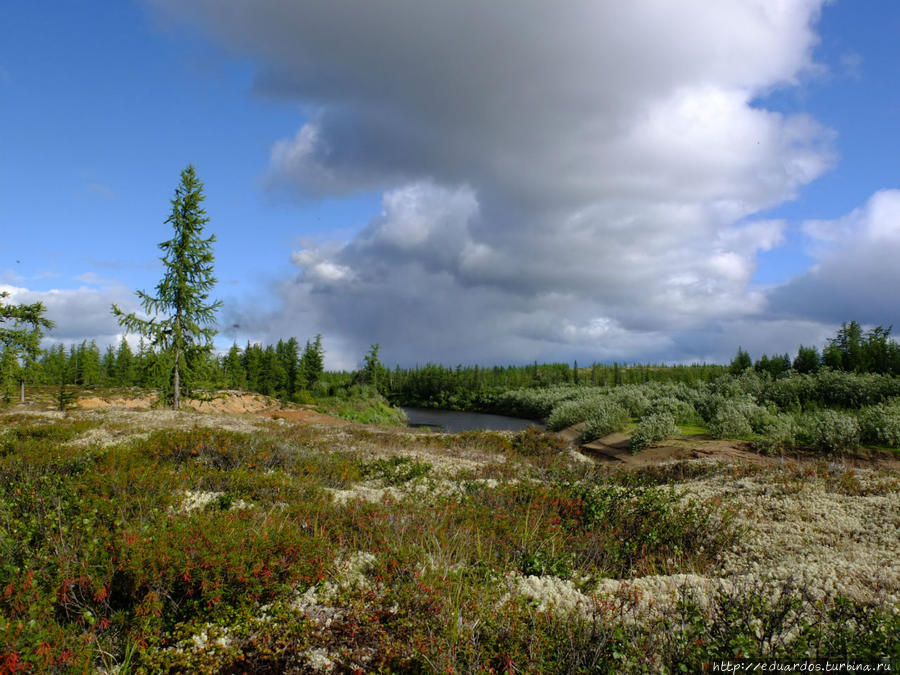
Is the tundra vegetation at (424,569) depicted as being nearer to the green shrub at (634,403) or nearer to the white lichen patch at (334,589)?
the white lichen patch at (334,589)

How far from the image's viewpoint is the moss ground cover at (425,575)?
3395 millimetres

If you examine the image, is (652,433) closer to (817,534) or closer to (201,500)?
(817,534)

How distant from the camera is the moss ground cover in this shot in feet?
11.1

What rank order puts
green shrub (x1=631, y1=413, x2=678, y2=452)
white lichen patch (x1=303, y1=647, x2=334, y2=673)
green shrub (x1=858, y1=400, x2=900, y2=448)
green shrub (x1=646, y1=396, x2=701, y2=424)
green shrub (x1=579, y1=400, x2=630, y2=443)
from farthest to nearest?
1. green shrub (x1=579, y1=400, x2=630, y2=443)
2. green shrub (x1=646, y1=396, x2=701, y2=424)
3. green shrub (x1=631, y1=413, x2=678, y2=452)
4. green shrub (x1=858, y1=400, x2=900, y2=448)
5. white lichen patch (x1=303, y1=647, x2=334, y2=673)

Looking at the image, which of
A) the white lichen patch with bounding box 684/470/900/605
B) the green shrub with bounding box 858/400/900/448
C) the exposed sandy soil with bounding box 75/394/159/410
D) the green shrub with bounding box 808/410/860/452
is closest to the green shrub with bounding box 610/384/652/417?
the green shrub with bounding box 808/410/860/452

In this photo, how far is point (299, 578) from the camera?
174 inches

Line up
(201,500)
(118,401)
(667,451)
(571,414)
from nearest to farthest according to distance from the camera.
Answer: (201,500), (667,451), (571,414), (118,401)

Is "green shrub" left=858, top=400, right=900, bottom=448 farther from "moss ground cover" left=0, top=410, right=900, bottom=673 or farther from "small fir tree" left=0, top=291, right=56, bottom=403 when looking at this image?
"small fir tree" left=0, top=291, right=56, bottom=403

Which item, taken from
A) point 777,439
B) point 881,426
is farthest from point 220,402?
point 881,426

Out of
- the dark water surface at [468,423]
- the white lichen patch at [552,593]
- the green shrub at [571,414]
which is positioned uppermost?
the white lichen patch at [552,593]

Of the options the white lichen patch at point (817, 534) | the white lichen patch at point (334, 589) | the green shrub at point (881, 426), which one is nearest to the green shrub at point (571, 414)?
the green shrub at point (881, 426)

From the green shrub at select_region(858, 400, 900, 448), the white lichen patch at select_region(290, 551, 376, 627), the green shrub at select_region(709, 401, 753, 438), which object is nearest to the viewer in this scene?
the white lichen patch at select_region(290, 551, 376, 627)

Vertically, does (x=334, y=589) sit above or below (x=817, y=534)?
above

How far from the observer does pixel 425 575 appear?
14.5ft
